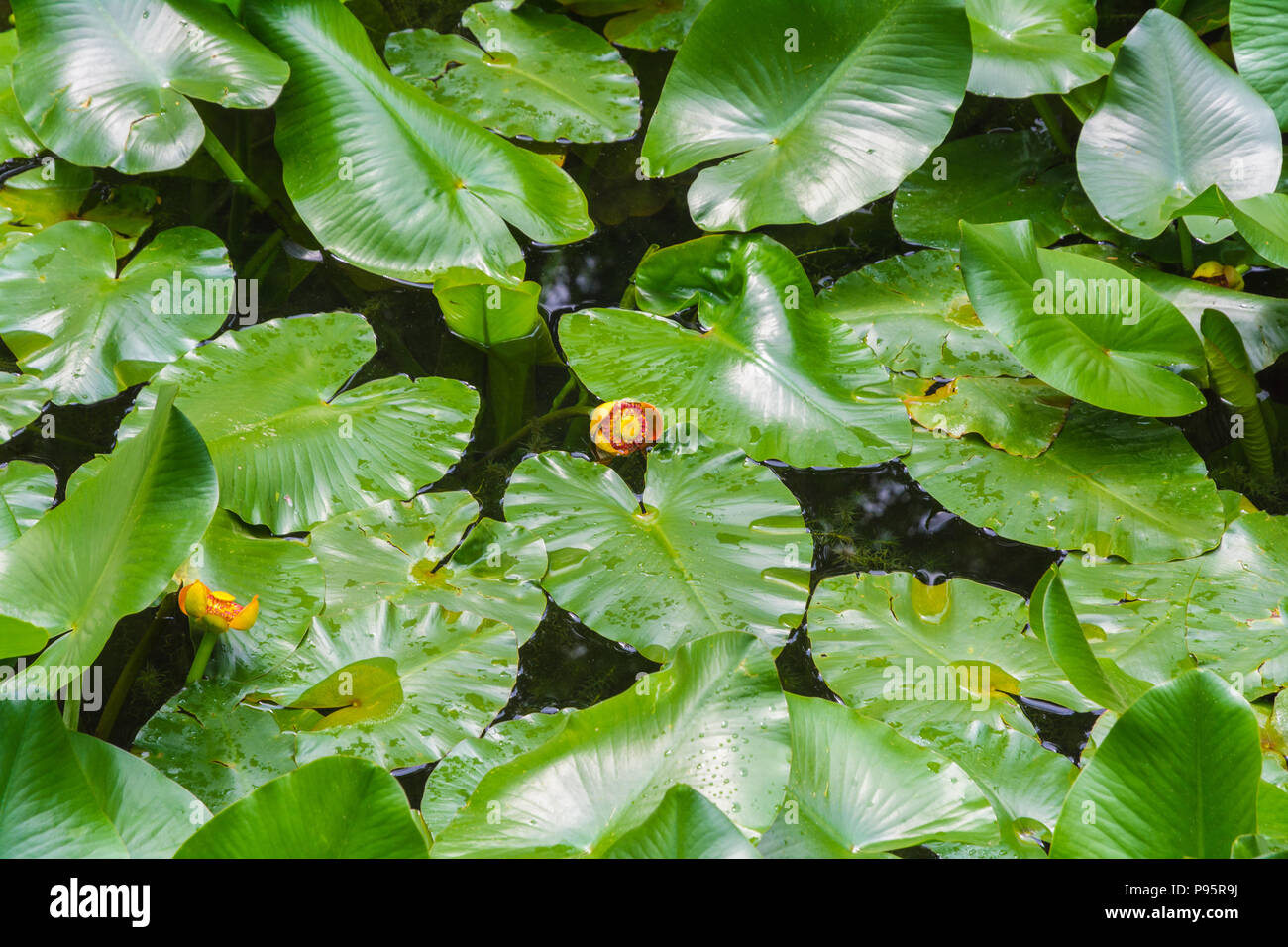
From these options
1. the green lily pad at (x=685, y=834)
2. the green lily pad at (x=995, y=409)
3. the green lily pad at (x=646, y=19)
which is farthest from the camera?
the green lily pad at (x=646, y=19)

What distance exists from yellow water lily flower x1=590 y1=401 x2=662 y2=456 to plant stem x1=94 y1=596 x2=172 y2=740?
69 centimetres

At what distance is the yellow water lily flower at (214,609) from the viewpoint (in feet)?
4.19

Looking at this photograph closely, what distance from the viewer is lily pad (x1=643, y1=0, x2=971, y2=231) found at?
1.74 metres

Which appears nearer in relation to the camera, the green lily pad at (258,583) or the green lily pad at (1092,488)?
the green lily pad at (258,583)

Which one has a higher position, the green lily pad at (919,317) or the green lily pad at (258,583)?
the green lily pad at (919,317)

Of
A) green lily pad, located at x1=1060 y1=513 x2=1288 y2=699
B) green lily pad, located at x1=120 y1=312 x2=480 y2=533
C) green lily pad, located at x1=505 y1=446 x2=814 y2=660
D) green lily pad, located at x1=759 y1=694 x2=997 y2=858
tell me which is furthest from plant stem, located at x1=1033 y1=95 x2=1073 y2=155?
green lily pad, located at x1=759 y1=694 x2=997 y2=858

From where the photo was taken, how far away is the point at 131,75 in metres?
1.76

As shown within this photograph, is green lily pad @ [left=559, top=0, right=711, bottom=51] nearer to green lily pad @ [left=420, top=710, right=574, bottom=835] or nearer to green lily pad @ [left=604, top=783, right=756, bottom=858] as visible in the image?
green lily pad @ [left=420, top=710, right=574, bottom=835]

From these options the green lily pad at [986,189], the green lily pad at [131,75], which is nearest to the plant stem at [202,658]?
the green lily pad at [131,75]

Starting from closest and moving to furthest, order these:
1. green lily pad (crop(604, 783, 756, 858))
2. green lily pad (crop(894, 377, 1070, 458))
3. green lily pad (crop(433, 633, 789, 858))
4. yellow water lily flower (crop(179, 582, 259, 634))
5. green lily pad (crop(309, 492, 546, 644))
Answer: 1. green lily pad (crop(604, 783, 756, 858))
2. green lily pad (crop(433, 633, 789, 858))
3. yellow water lily flower (crop(179, 582, 259, 634))
4. green lily pad (crop(309, 492, 546, 644))
5. green lily pad (crop(894, 377, 1070, 458))

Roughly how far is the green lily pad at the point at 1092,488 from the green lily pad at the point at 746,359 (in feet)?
0.36

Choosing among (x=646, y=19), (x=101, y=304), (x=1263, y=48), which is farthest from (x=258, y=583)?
(x=1263, y=48)

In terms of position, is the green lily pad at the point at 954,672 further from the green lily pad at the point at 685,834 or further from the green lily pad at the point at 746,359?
the green lily pad at the point at 685,834

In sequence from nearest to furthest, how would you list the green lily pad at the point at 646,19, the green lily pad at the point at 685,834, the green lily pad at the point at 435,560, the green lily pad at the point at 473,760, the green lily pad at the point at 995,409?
1. the green lily pad at the point at 685,834
2. the green lily pad at the point at 473,760
3. the green lily pad at the point at 435,560
4. the green lily pad at the point at 995,409
5. the green lily pad at the point at 646,19
